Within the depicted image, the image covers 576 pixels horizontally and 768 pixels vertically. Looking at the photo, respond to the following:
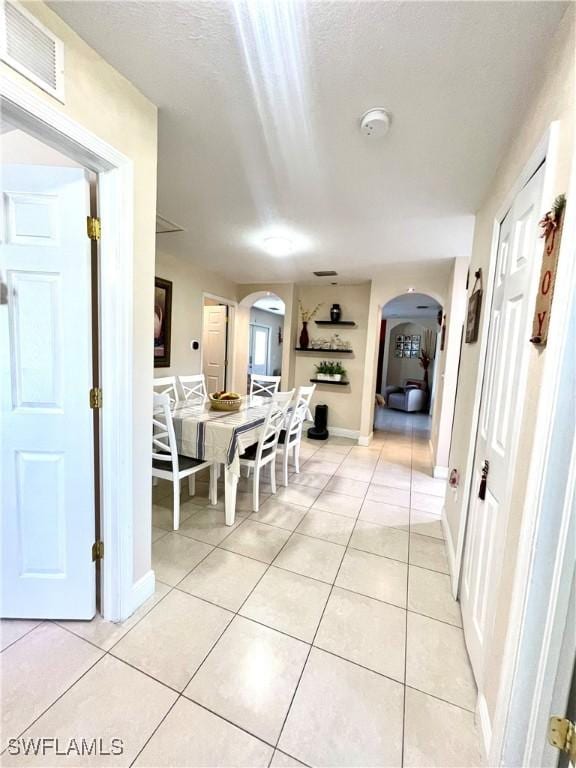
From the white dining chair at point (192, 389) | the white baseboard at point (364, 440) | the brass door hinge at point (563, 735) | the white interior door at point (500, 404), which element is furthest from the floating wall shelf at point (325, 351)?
the brass door hinge at point (563, 735)

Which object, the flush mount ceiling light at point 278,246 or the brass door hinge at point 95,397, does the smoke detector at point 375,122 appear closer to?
the flush mount ceiling light at point 278,246

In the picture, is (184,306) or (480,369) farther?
(184,306)

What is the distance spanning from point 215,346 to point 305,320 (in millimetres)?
1655

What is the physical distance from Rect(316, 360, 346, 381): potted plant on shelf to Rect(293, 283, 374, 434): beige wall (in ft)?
0.28

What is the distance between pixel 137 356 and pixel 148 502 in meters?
0.78

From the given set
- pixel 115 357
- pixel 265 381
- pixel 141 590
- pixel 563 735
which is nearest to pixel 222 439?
pixel 141 590

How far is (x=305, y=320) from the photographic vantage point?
5473 millimetres

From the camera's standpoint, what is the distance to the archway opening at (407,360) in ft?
24.6

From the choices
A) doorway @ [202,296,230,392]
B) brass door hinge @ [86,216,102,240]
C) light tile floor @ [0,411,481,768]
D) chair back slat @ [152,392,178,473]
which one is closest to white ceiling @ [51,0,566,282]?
brass door hinge @ [86,216,102,240]

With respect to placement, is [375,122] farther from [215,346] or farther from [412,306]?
[412,306]

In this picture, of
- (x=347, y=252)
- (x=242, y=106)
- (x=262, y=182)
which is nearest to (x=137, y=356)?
(x=242, y=106)

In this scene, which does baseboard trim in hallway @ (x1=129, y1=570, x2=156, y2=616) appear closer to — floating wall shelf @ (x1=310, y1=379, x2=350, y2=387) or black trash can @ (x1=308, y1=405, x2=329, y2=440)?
black trash can @ (x1=308, y1=405, x2=329, y2=440)

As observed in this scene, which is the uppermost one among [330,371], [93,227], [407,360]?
[93,227]

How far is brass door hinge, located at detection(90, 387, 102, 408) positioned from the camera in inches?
57.0
